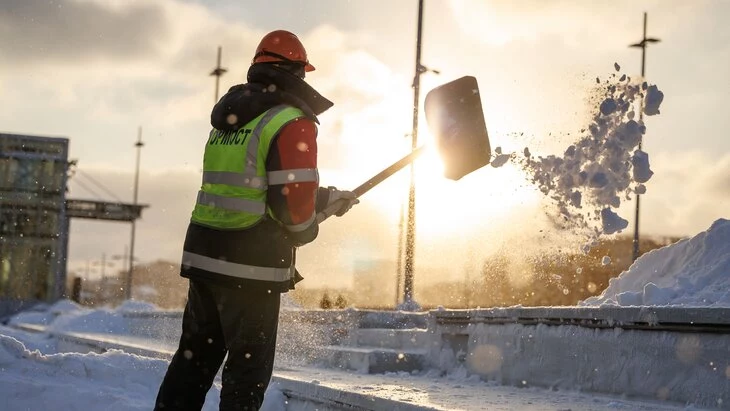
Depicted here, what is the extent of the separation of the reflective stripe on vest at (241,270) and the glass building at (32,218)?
2946cm

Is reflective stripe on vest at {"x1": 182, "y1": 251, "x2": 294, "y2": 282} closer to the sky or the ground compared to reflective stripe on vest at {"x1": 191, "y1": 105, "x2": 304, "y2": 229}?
closer to the ground

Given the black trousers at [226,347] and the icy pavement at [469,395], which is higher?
the black trousers at [226,347]

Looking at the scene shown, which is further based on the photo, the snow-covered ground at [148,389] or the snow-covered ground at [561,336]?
the snow-covered ground at [561,336]

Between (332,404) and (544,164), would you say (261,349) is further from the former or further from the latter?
(544,164)

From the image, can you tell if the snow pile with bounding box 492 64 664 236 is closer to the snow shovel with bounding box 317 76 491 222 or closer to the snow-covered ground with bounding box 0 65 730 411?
the snow-covered ground with bounding box 0 65 730 411

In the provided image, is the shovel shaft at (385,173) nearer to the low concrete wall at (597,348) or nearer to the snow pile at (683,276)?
the low concrete wall at (597,348)

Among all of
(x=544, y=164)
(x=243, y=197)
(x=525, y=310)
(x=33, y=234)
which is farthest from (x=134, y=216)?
(x=243, y=197)

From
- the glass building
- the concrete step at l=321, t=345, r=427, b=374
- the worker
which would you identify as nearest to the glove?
the worker

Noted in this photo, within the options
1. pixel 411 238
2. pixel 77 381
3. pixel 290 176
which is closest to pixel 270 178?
pixel 290 176

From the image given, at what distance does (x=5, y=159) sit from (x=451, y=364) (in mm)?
26267

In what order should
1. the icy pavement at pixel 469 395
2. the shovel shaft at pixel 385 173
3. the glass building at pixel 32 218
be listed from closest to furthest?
1. the shovel shaft at pixel 385 173
2. the icy pavement at pixel 469 395
3. the glass building at pixel 32 218

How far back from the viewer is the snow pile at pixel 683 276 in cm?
752

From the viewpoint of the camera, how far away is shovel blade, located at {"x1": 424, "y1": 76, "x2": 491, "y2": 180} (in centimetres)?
603

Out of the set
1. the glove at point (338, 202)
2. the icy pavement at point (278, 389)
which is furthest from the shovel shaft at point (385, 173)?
the icy pavement at point (278, 389)
